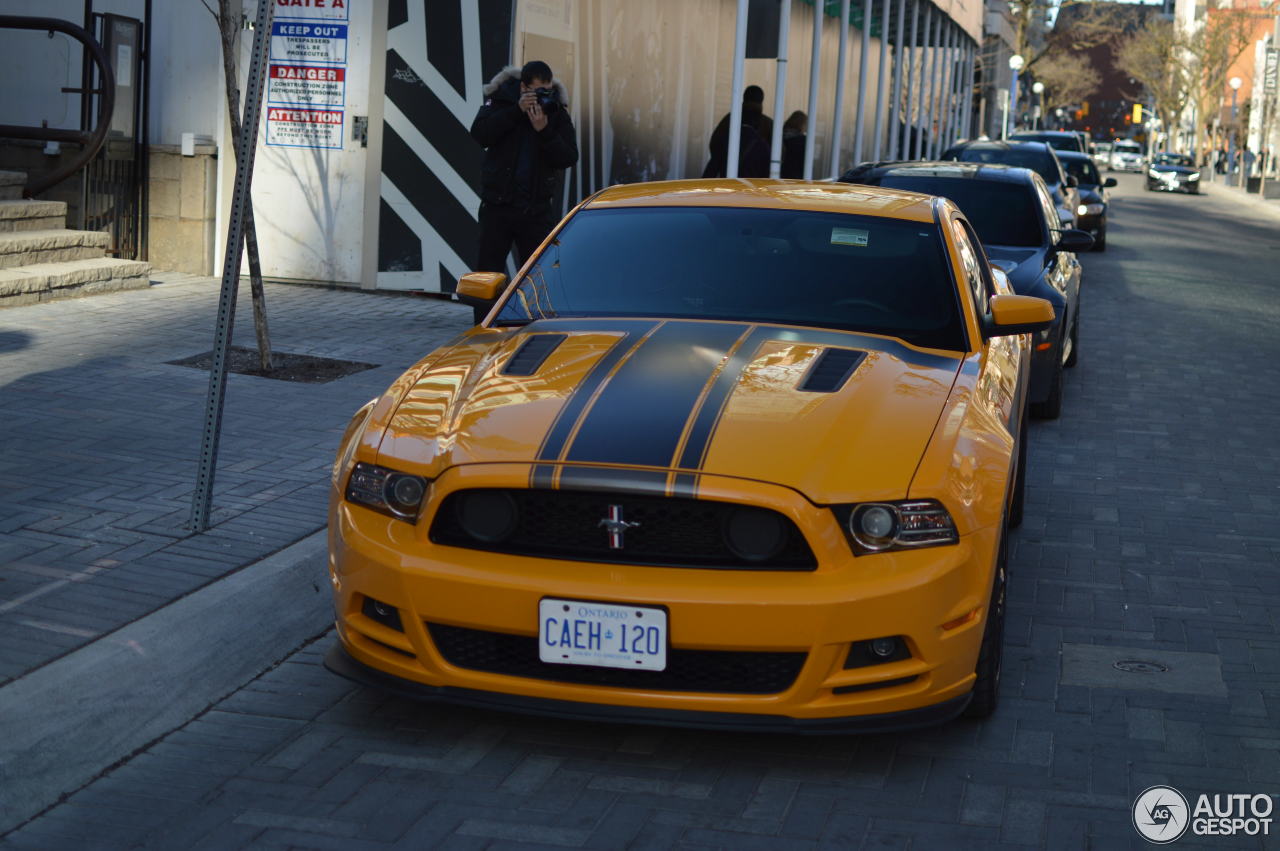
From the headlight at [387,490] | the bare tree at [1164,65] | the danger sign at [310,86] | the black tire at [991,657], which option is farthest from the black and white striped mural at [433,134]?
the bare tree at [1164,65]

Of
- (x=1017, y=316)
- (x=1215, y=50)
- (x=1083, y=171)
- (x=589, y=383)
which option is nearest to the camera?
(x=589, y=383)

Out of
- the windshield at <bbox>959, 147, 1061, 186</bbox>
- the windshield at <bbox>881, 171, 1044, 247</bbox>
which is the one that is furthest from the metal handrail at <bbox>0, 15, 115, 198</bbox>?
the windshield at <bbox>959, 147, 1061, 186</bbox>

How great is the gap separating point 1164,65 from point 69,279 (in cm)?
11488

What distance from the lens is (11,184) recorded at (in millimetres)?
12172

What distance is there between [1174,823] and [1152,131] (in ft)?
458

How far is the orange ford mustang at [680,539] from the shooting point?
4039mm

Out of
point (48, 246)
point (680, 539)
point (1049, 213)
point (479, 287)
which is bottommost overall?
point (680, 539)

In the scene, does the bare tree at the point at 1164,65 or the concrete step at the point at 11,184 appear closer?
the concrete step at the point at 11,184

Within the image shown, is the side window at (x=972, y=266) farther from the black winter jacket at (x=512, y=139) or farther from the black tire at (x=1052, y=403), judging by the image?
the black winter jacket at (x=512, y=139)

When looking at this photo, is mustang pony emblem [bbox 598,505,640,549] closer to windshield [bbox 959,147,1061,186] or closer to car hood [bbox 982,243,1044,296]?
car hood [bbox 982,243,1044,296]

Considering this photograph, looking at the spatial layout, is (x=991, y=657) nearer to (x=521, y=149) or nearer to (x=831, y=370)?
(x=831, y=370)

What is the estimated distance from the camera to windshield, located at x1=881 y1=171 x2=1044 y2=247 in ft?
36.1

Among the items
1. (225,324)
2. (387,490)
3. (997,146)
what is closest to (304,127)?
(225,324)

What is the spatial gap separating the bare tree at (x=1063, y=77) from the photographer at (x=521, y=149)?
86.4 metres
